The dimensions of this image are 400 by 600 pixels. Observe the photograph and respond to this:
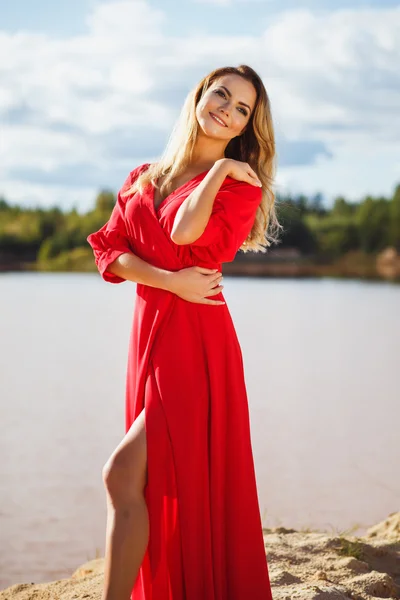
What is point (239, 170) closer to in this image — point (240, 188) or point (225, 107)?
point (240, 188)

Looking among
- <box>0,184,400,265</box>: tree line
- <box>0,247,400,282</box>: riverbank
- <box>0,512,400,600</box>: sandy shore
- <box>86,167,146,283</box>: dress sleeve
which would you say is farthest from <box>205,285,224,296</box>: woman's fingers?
<box>0,184,400,265</box>: tree line

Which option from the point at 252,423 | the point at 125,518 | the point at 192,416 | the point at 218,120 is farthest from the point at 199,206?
the point at 252,423

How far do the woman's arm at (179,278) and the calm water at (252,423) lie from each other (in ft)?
6.81

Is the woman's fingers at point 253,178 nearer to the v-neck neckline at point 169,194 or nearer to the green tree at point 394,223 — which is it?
the v-neck neckline at point 169,194

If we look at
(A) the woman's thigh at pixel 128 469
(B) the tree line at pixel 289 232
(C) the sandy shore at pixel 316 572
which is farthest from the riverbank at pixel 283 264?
(A) the woman's thigh at pixel 128 469

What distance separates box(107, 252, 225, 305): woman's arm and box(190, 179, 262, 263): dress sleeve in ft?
0.21

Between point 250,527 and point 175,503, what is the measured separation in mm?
286

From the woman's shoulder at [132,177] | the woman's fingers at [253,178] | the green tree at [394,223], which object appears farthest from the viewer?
the green tree at [394,223]

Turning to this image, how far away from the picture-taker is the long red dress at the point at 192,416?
2.58m

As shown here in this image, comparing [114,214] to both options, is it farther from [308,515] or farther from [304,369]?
[304,369]

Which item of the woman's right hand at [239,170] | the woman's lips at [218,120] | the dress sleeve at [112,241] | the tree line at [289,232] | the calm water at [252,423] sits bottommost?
the calm water at [252,423]

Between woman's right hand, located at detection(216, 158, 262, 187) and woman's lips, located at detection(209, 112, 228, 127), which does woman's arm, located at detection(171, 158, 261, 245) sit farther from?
woman's lips, located at detection(209, 112, 228, 127)

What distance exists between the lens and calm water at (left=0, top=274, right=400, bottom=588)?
5.03 meters

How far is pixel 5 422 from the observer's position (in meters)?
7.68
